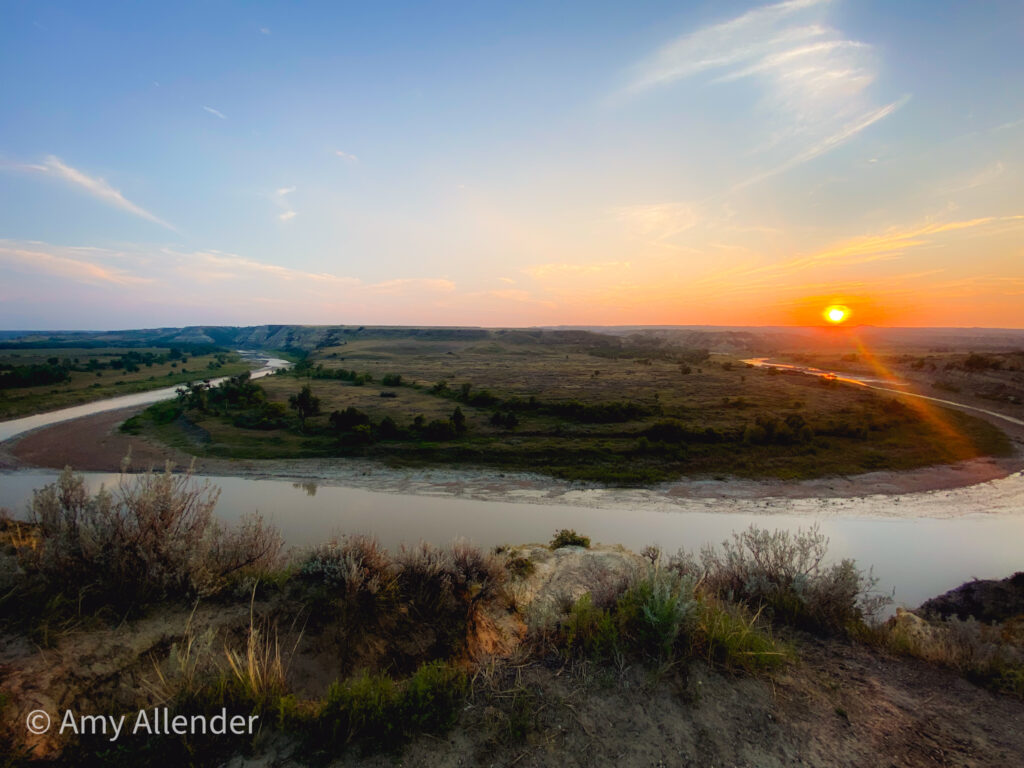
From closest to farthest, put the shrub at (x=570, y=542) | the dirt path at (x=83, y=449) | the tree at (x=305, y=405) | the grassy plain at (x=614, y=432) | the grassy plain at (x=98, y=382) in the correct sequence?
the shrub at (x=570, y=542)
the dirt path at (x=83, y=449)
the grassy plain at (x=614, y=432)
the tree at (x=305, y=405)
the grassy plain at (x=98, y=382)

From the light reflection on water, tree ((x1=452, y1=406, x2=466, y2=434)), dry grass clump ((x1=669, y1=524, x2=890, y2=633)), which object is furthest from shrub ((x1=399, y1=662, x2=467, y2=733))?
tree ((x1=452, y1=406, x2=466, y2=434))

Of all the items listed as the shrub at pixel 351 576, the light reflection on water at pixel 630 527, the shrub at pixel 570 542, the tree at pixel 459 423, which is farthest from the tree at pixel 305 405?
the shrub at pixel 351 576

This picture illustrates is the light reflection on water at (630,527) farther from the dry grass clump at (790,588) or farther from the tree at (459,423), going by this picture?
the tree at (459,423)

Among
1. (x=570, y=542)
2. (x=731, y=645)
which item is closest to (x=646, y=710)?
(x=731, y=645)

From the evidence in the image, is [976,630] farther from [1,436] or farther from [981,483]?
[1,436]

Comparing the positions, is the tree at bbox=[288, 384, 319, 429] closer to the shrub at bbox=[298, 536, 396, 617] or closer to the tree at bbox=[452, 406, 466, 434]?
the tree at bbox=[452, 406, 466, 434]
